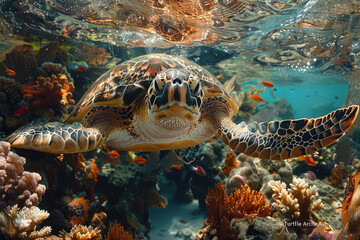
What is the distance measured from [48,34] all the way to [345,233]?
412 inches

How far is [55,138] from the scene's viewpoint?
2.44m

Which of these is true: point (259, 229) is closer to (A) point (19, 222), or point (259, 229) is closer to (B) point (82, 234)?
(B) point (82, 234)

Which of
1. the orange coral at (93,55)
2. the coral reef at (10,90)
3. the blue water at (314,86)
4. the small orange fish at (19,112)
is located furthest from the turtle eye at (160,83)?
the blue water at (314,86)

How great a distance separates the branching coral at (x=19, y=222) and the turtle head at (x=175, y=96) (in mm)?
1764

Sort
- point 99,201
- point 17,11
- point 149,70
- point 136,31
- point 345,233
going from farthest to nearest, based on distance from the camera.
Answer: point 136,31, point 17,11, point 99,201, point 149,70, point 345,233

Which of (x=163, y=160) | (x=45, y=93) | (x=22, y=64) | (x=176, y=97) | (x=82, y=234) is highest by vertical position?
(x=22, y=64)

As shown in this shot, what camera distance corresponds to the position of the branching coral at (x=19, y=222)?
2070 millimetres

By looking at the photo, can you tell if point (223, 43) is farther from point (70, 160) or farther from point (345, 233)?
point (345, 233)

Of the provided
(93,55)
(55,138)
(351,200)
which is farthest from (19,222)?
(93,55)

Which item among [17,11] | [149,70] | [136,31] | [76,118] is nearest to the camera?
[149,70]

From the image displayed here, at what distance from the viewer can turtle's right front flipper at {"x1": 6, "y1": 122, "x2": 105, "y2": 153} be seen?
2412mm

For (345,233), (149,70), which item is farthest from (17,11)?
(345,233)

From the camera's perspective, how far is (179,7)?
5836mm

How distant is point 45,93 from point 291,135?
4644 millimetres
